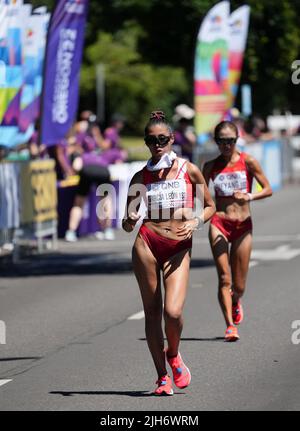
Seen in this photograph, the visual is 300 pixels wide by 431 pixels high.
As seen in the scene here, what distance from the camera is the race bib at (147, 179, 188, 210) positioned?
9086 mm

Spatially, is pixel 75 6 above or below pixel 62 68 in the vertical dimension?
above

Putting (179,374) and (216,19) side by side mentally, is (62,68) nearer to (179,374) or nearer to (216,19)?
(216,19)

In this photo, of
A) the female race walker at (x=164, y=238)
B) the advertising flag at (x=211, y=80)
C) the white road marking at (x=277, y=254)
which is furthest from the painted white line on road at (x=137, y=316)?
the advertising flag at (x=211, y=80)

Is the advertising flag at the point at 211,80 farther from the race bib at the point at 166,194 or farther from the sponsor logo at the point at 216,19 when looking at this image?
the race bib at the point at 166,194

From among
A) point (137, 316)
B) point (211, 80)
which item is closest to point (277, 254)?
point (137, 316)

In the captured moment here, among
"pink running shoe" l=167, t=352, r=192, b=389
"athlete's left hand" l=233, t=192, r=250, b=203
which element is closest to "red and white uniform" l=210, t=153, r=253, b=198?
"athlete's left hand" l=233, t=192, r=250, b=203

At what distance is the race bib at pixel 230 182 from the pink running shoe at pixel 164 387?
3.48 metres

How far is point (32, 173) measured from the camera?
775 inches

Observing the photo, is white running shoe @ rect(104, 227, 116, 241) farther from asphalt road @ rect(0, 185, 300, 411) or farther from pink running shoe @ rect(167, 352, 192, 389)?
pink running shoe @ rect(167, 352, 192, 389)

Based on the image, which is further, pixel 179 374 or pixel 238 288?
pixel 238 288

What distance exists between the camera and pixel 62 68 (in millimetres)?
20125

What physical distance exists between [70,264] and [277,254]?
311 cm
